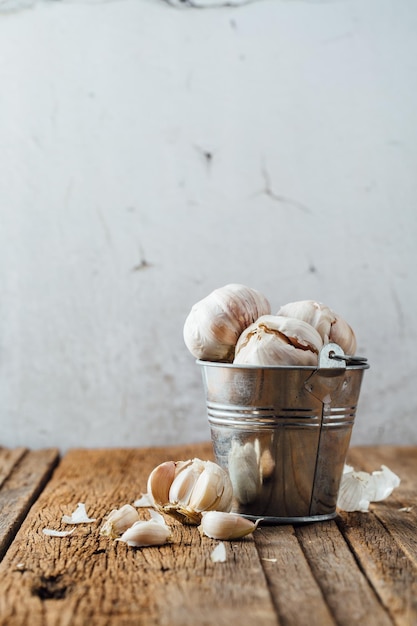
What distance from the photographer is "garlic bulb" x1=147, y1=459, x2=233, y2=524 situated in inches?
37.9

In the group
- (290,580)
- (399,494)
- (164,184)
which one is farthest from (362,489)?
(164,184)

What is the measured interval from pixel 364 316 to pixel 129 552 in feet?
3.35

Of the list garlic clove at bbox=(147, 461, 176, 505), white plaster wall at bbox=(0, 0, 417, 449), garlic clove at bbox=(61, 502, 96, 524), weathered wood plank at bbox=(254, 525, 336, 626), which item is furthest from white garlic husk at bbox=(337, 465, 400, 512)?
white plaster wall at bbox=(0, 0, 417, 449)

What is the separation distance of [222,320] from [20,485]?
532mm

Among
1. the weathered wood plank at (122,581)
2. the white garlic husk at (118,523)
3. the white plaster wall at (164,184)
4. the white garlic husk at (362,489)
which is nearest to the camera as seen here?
the weathered wood plank at (122,581)

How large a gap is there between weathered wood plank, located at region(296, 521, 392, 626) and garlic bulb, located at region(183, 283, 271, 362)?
0.27m

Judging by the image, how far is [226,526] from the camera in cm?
91

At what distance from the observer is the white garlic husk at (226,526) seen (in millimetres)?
906

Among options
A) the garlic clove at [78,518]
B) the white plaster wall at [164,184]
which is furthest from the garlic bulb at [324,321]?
the white plaster wall at [164,184]

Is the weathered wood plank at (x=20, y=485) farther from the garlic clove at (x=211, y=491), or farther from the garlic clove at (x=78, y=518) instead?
the garlic clove at (x=211, y=491)

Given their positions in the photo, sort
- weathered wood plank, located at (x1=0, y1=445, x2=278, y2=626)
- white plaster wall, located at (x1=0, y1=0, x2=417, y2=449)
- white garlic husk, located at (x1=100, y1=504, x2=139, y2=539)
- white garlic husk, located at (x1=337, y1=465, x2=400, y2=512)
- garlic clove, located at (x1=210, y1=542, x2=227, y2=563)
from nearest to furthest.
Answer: weathered wood plank, located at (x1=0, y1=445, x2=278, y2=626), garlic clove, located at (x1=210, y1=542, x2=227, y2=563), white garlic husk, located at (x1=100, y1=504, x2=139, y2=539), white garlic husk, located at (x1=337, y1=465, x2=400, y2=512), white plaster wall, located at (x1=0, y1=0, x2=417, y2=449)

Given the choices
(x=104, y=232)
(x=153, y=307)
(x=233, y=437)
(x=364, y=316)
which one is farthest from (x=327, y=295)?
(x=233, y=437)

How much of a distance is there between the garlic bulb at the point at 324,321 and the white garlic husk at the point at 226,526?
27 centimetres

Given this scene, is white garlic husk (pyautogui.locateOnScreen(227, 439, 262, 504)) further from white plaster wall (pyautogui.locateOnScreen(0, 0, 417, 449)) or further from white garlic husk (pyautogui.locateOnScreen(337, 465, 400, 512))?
white plaster wall (pyautogui.locateOnScreen(0, 0, 417, 449))
